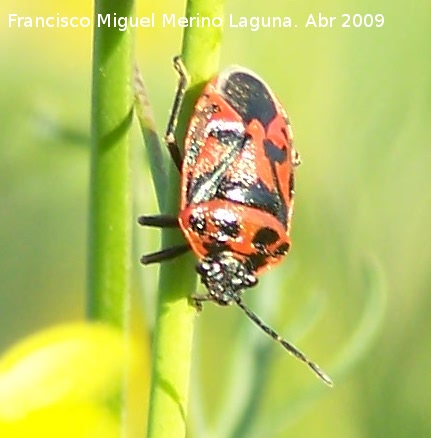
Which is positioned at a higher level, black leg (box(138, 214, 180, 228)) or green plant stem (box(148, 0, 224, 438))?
black leg (box(138, 214, 180, 228))

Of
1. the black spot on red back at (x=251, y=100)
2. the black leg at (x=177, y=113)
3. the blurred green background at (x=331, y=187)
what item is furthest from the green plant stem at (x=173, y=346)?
the blurred green background at (x=331, y=187)

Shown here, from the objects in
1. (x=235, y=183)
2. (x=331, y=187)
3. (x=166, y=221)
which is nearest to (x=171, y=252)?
(x=166, y=221)

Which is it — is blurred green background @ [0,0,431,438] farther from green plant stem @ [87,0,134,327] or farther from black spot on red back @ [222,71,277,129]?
green plant stem @ [87,0,134,327]

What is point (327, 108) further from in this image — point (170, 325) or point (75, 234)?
point (170, 325)

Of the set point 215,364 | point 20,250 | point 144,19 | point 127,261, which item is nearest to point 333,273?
point 215,364

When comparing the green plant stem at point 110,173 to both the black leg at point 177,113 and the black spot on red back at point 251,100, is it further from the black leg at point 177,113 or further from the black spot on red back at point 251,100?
the black spot on red back at point 251,100

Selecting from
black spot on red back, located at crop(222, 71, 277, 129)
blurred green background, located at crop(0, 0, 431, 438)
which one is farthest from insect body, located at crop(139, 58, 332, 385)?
blurred green background, located at crop(0, 0, 431, 438)
